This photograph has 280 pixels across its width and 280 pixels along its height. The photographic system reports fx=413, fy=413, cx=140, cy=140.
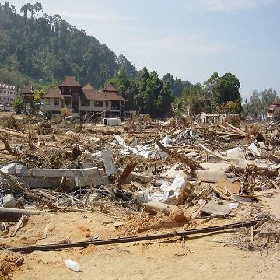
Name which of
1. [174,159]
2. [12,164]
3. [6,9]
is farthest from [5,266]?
[6,9]

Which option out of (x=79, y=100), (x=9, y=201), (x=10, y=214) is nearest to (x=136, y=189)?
(x=9, y=201)

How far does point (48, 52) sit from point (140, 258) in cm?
12919

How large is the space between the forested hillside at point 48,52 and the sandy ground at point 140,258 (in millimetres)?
91782

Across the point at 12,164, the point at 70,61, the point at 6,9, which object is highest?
the point at 6,9

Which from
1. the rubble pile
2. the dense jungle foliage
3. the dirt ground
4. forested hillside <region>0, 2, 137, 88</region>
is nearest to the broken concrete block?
the rubble pile

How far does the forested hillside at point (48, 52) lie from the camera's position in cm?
10987

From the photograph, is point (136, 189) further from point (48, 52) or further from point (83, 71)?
point (48, 52)

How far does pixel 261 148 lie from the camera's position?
20.3 metres

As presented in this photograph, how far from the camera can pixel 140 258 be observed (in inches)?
277

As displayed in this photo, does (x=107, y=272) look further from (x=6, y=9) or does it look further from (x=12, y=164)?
(x=6, y=9)

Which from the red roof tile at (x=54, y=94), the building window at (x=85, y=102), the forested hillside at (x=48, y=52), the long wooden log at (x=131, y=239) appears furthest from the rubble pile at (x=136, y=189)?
the forested hillside at (x=48, y=52)

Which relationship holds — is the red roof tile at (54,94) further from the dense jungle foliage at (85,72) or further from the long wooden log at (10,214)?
the long wooden log at (10,214)

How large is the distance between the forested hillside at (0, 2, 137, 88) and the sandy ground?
91782 mm

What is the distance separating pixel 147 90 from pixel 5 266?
5140 cm
